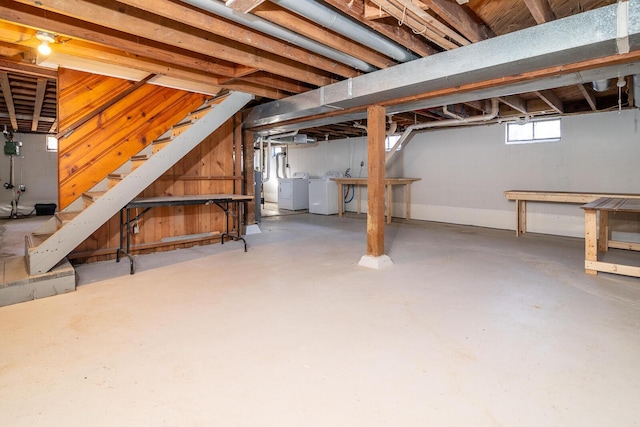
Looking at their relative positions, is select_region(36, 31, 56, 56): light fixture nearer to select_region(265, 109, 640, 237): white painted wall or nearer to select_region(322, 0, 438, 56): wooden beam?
select_region(322, 0, 438, 56): wooden beam

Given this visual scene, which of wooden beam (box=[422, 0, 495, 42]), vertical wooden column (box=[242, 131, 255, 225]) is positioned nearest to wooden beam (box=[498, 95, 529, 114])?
wooden beam (box=[422, 0, 495, 42])

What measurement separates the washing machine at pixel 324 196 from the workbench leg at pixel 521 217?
167 inches

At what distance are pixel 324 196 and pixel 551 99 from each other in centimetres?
509

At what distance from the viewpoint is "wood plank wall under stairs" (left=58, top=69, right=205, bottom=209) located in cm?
365

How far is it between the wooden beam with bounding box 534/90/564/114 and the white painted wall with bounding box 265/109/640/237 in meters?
0.59

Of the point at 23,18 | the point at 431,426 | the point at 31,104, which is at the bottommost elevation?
the point at 431,426

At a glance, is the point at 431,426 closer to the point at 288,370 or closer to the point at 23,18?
the point at 288,370

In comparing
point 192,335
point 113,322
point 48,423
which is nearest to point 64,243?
point 113,322

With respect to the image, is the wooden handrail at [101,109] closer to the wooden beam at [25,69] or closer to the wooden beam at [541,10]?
the wooden beam at [25,69]

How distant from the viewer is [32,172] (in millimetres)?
8867

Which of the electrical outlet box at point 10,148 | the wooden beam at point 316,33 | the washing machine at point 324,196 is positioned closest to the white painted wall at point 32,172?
the electrical outlet box at point 10,148

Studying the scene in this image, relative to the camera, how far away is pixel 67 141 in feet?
11.9

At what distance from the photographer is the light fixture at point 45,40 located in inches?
106

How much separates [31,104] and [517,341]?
744 cm
